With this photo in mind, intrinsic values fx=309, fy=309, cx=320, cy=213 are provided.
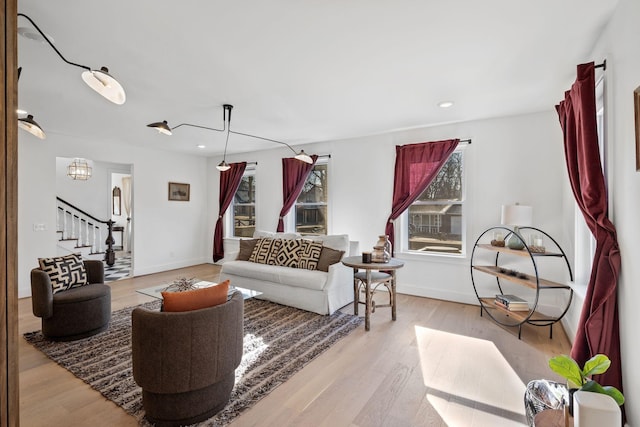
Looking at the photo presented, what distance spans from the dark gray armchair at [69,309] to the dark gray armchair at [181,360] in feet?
5.32

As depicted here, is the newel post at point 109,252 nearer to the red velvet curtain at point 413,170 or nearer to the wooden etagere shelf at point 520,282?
the red velvet curtain at point 413,170

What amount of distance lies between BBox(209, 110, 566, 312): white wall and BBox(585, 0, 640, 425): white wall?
1.88m

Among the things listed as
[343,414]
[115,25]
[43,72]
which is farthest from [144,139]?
[343,414]

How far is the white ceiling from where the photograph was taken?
6.12ft

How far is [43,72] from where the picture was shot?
2682 mm

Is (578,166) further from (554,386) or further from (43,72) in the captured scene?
(43,72)

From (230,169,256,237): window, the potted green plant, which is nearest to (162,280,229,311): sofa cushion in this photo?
the potted green plant

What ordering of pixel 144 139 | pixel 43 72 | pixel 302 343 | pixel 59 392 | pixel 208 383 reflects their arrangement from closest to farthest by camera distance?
pixel 208 383, pixel 59 392, pixel 43 72, pixel 302 343, pixel 144 139

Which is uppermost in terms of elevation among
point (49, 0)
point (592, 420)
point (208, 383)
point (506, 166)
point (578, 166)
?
point (49, 0)

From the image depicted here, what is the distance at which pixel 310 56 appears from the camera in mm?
2412

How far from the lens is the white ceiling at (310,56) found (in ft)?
6.12

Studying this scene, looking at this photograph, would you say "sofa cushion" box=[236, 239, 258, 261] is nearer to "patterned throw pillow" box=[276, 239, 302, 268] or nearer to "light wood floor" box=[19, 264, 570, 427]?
"patterned throw pillow" box=[276, 239, 302, 268]

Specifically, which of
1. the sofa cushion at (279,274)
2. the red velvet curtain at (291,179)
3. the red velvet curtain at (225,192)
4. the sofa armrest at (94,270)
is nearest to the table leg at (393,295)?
the sofa cushion at (279,274)

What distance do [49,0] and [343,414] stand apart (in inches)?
120
